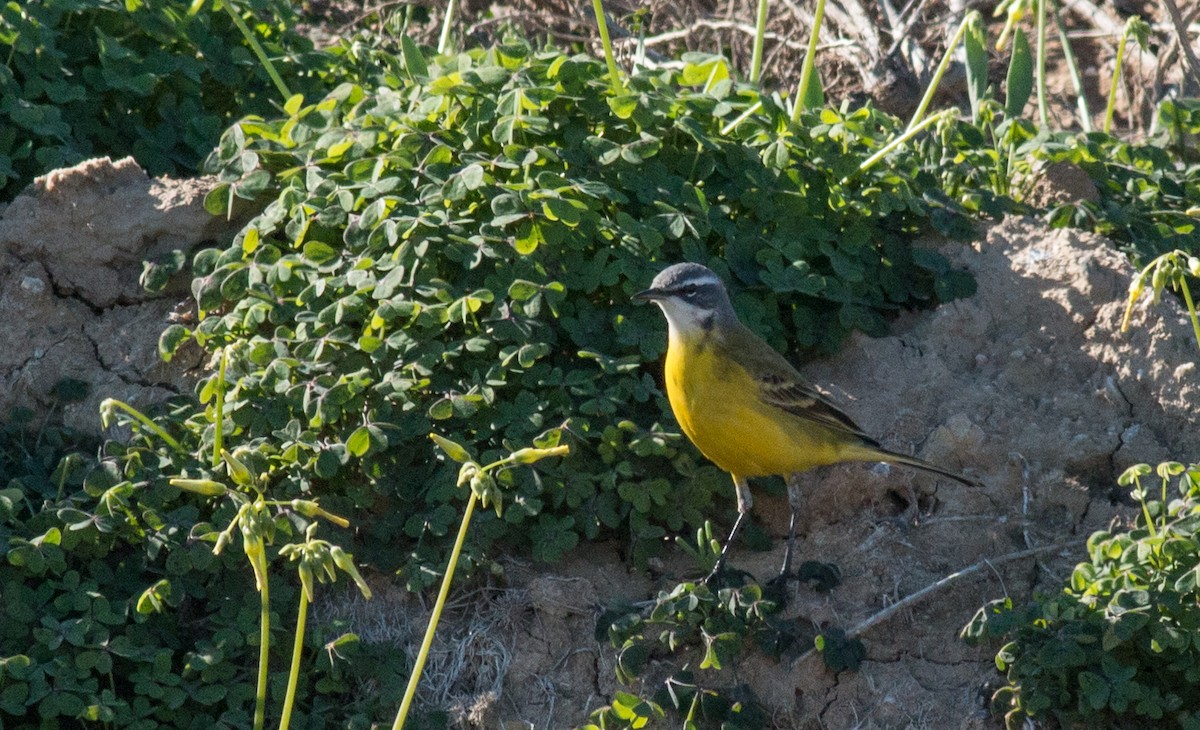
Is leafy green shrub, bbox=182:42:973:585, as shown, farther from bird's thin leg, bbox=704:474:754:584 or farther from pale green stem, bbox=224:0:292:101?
pale green stem, bbox=224:0:292:101

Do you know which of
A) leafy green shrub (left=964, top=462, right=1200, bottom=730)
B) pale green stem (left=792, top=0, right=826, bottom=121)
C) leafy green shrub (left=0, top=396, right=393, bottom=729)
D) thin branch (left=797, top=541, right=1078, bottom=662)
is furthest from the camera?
pale green stem (left=792, top=0, right=826, bottom=121)

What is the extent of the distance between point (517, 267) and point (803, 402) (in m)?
1.27

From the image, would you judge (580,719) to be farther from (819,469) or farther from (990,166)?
(990,166)

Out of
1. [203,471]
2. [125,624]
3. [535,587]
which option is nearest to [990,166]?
[535,587]

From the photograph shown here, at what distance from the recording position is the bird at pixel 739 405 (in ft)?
18.1

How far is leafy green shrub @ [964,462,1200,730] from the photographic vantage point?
184 inches

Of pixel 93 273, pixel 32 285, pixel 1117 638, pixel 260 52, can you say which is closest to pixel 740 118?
pixel 260 52

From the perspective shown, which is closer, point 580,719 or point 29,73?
point 580,719

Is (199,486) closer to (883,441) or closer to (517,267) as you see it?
(517,267)

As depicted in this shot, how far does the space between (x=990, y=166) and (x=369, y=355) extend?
3138 millimetres

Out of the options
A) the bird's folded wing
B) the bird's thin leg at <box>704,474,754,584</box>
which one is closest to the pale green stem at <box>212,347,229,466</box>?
the bird's thin leg at <box>704,474,754,584</box>

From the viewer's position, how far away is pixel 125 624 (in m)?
5.18

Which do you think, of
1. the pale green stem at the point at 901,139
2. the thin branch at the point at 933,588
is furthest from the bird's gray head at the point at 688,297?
the thin branch at the point at 933,588

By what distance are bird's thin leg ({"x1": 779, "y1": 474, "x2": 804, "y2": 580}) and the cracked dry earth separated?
5cm
